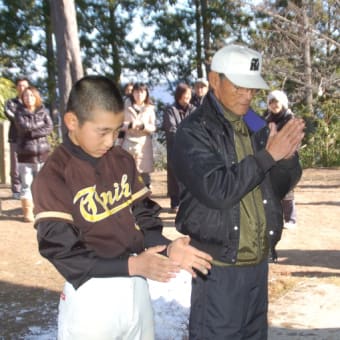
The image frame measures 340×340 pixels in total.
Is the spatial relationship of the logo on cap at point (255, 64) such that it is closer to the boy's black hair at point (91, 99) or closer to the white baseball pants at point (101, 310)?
the boy's black hair at point (91, 99)

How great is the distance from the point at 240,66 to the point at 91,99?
73 cm

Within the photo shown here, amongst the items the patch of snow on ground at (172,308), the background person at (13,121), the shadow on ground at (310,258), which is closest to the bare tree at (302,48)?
the background person at (13,121)

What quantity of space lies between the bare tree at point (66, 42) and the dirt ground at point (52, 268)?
2086 millimetres

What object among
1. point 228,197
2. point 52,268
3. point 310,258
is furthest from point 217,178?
point 310,258

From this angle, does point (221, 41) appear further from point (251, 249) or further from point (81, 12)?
point (251, 249)

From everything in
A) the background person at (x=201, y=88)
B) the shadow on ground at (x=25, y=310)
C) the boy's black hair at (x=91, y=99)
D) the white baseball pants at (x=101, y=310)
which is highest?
the background person at (x=201, y=88)

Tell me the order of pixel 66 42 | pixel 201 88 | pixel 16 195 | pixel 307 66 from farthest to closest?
1. pixel 307 66
2. pixel 16 195
3. pixel 66 42
4. pixel 201 88

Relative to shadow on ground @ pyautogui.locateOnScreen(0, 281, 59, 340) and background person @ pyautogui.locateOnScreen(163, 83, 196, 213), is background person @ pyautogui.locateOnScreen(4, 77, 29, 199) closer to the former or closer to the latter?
background person @ pyautogui.locateOnScreen(163, 83, 196, 213)

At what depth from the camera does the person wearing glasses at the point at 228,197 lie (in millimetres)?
2248

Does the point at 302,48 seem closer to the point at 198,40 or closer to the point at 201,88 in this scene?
the point at 198,40

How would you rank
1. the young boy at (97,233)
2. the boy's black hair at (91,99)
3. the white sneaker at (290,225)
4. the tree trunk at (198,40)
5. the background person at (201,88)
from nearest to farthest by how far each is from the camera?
the young boy at (97,233) → the boy's black hair at (91,99) → the white sneaker at (290,225) → the background person at (201,88) → the tree trunk at (198,40)

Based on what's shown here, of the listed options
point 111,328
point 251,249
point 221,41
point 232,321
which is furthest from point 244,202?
point 221,41

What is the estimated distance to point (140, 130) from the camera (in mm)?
7289

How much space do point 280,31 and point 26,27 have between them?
9.57 m
